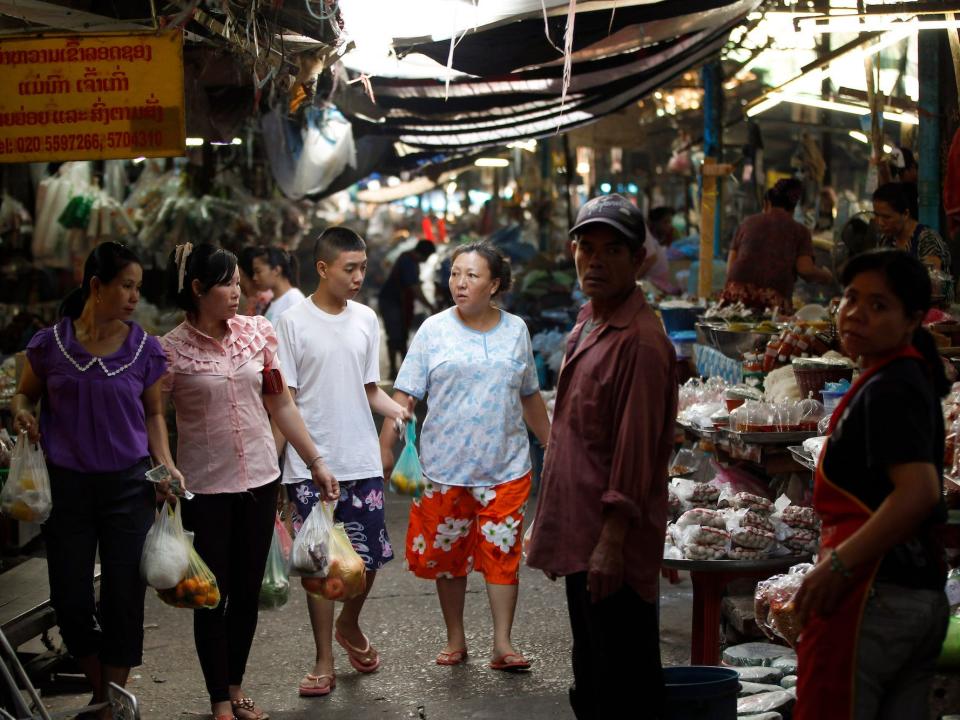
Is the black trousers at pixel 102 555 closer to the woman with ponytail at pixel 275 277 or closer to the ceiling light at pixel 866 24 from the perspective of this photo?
the woman with ponytail at pixel 275 277

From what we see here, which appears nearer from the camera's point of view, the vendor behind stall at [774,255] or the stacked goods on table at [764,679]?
the stacked goods on table at [764,679]

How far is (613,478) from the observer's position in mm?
3689

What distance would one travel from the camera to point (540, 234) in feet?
68.2

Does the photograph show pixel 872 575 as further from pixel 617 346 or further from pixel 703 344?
pixel 703 344

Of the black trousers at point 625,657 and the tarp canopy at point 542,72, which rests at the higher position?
the tarp canopy at point 542,72

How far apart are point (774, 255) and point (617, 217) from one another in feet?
19.6

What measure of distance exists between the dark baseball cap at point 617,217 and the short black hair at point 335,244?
85.3 inches

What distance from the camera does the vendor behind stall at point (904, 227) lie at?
7551 millimetres

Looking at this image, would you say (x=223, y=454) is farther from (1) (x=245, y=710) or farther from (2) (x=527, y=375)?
(2) (x=527, y=375)

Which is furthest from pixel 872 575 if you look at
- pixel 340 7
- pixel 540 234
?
pixel 540 234

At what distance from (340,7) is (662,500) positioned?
3.34 m

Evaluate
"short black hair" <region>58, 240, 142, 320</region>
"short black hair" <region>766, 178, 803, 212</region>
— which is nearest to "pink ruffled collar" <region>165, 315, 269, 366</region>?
"short black hair" <region>58, 240, 142, 320</region>

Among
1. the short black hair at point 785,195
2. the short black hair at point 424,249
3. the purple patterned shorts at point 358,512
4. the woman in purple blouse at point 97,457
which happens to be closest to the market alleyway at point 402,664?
the purple patterned shorts at point 358,512

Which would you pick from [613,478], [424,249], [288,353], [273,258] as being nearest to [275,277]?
[273,258]
